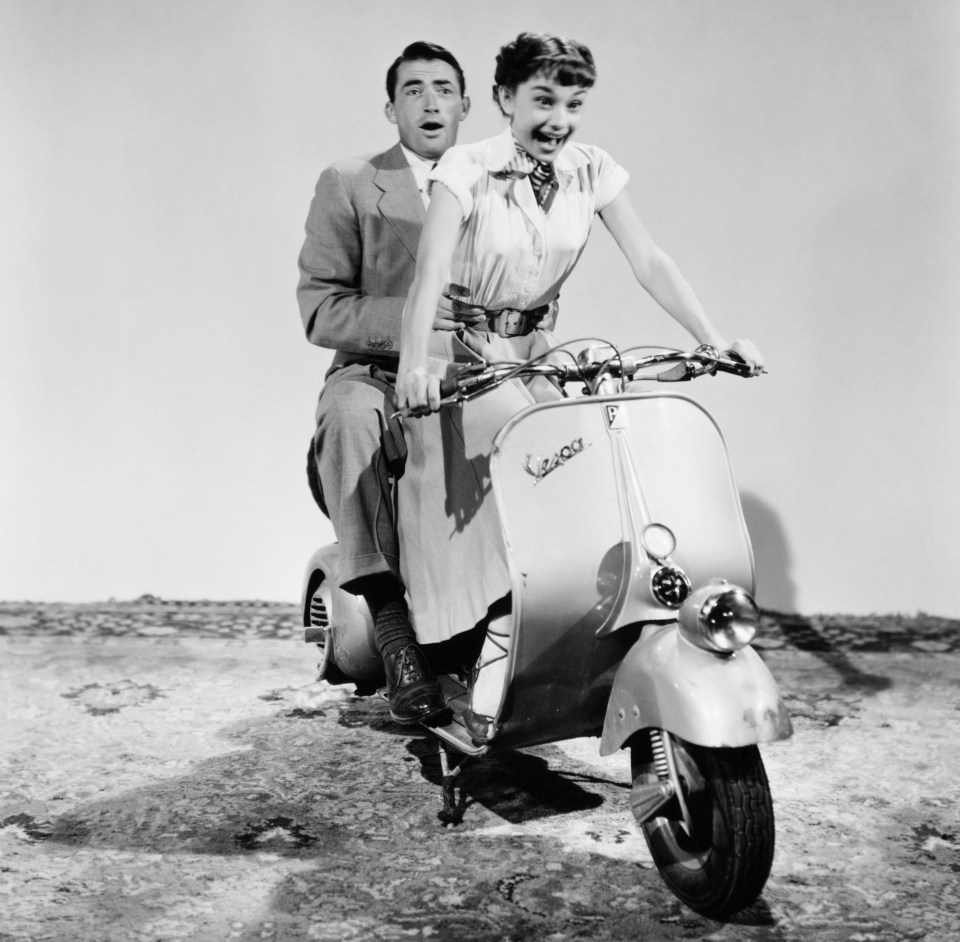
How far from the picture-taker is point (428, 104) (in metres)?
3.00

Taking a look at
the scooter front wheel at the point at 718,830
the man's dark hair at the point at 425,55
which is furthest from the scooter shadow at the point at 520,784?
the man's dark hair at the point at 425,55

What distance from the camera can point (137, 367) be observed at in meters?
4.86

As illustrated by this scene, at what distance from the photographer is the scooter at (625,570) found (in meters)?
1.83

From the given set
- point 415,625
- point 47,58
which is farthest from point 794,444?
point 47,58

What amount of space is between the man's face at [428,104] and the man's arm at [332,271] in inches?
10.0

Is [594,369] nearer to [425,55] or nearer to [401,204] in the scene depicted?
[401,204]

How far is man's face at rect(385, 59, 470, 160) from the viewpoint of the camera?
2998 millimetres

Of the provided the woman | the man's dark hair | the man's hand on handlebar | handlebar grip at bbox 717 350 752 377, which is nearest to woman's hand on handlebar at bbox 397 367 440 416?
the woman

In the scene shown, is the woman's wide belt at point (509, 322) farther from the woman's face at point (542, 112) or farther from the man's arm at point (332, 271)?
the man's arm at point (332, 271)

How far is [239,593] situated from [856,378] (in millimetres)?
2671

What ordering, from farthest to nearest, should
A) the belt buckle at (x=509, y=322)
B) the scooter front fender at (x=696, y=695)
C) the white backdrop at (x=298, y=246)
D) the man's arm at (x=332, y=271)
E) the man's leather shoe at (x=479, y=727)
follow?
the white backdrop at (x=298, y=246), the man's arm at (x=332, y=271), the belt buckle at (x=509, y=322), the man's leather shoe at (x=479, y=727), the scooter front fender at (x=696, y=695)

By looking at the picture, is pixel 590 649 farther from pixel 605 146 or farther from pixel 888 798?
pixel 605 146

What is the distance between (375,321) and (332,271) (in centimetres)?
24

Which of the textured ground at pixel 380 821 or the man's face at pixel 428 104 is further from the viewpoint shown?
the man's face at pixel 428 104
